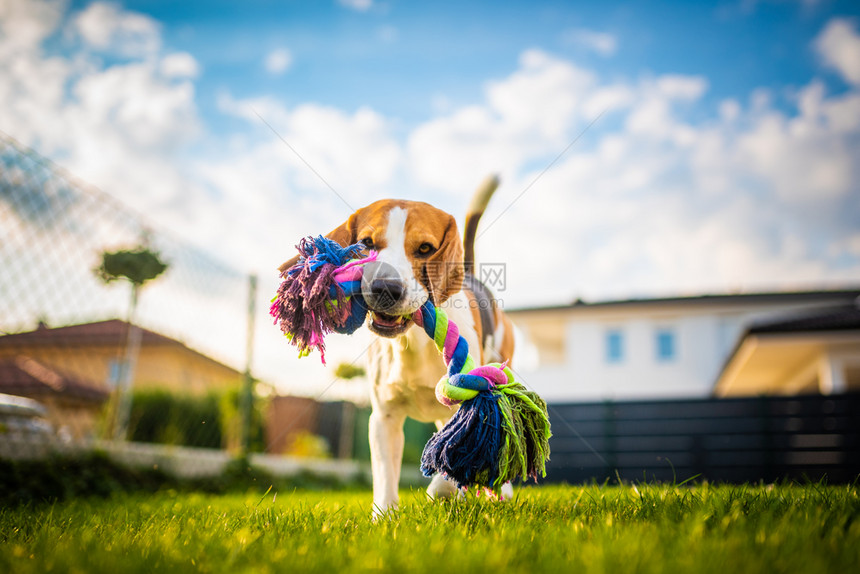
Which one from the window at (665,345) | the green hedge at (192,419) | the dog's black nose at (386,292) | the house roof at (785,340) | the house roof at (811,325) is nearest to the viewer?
the dog's black nose at (386,292)

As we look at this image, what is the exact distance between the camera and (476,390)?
2.44 m

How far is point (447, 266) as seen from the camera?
9.61ft

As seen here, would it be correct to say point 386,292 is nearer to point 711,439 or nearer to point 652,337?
point 711,439

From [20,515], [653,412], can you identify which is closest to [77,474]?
[20,515]

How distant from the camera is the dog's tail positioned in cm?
346

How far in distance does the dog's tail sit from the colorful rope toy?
1.04 m

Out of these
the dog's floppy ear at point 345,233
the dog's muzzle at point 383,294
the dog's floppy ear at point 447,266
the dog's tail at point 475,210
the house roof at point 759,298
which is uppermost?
the house roof at point 759,298

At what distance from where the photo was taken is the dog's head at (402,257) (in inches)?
97.7

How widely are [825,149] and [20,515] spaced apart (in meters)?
15.4

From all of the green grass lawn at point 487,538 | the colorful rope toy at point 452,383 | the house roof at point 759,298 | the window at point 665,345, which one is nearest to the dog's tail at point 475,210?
the colorful rope toy at point 452,383

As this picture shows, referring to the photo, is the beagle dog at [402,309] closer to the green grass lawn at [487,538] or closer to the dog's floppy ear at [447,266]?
the dog's floppy ear at [447,266]

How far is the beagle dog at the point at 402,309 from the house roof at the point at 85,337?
10.7 feet

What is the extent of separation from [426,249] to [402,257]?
0.52 ft

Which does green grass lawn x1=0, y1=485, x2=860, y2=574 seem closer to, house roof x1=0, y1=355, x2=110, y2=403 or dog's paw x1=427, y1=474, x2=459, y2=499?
dog's paw x1=427, y1=474, x2=459, y2=499
